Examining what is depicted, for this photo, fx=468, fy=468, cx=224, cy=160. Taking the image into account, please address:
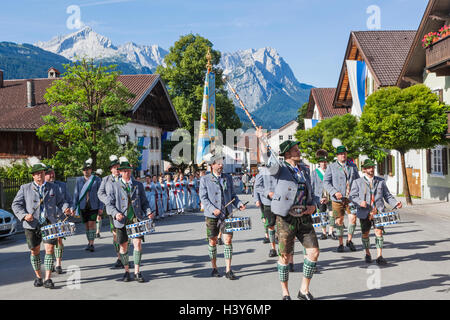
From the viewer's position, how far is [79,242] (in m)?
12.2

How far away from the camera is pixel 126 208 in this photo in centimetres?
743

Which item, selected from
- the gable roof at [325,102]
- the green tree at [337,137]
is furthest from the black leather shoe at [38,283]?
the gable roof at [325,102]

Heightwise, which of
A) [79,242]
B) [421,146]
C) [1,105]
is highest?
[1,105]

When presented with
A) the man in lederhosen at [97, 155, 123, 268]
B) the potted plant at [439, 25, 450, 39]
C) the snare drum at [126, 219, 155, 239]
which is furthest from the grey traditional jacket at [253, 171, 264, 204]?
the potted plant at [439, 25, 450, 39]

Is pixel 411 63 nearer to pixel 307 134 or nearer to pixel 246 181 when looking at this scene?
pixel 307 134

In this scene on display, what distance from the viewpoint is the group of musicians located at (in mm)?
5855

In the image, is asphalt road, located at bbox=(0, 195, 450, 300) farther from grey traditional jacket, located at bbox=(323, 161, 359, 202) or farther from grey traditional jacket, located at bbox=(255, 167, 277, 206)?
grey traditional jacket, located at bbox=(323, 161, 359, 202)

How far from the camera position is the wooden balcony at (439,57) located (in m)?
20.3

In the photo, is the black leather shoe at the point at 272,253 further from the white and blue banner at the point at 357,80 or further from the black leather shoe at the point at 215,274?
the white and blue banner at the point at 357,80

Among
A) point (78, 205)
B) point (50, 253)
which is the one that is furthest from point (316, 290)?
point (78, 205)

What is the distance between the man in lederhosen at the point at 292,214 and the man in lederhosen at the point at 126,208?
244 centimetres

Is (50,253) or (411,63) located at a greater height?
(411,63)

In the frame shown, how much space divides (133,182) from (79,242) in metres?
5.36
